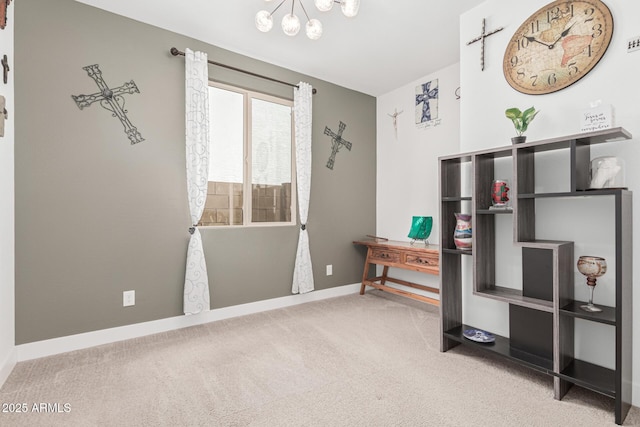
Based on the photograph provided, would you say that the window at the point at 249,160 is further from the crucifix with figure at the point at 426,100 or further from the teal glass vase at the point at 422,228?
the crucifix with figure at the point at 426,100

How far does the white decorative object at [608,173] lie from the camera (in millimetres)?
1674

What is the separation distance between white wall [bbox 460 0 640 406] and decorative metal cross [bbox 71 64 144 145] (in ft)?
8.92

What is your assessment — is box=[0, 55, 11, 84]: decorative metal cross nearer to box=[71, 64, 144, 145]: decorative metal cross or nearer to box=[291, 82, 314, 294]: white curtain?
box=[71, 64, 144, 145]: decorative metal cross

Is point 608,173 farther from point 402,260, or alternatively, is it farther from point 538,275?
point 402,260

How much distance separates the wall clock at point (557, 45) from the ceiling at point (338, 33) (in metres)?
0.54

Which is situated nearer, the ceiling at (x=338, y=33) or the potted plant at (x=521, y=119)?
the potted plant at (x=521, y=119)

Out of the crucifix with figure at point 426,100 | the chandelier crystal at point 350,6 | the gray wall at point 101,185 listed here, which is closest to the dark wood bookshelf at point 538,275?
the chandelier crystal at point 350,6

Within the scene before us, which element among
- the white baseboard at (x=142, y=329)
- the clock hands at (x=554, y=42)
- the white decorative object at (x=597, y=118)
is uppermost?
the clock hands at (x=554, y=42)

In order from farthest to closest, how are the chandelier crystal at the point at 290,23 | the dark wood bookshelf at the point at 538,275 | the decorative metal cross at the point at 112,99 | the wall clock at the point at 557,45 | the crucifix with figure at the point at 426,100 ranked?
the crucifix with figure at the point at 426,100
the decorative metal cross at the point at 112,99
the chandelier crystal at the point at 290,23
the wall clock at the point at 557,45
the dark wood bookshelf at the point at 538,275

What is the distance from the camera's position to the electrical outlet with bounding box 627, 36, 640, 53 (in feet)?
5.68

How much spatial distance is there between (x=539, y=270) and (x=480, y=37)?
5.77ft

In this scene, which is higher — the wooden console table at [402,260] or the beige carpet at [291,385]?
the wooden console table at [402,260]

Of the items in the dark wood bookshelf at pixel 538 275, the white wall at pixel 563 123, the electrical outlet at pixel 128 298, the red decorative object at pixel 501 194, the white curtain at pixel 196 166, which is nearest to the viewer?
the dark wood bookshelf at pixel 538 275

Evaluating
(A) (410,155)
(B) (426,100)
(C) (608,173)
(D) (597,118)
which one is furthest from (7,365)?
(B) (426,100)
